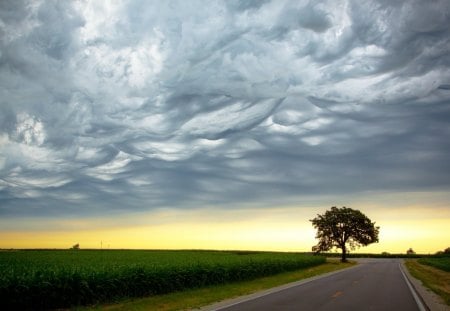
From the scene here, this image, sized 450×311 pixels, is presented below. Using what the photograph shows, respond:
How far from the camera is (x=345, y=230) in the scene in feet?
306

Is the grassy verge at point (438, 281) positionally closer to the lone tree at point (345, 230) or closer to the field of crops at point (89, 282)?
the field of crops at point (89, 282)

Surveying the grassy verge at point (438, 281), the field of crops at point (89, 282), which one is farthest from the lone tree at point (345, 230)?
the field of crops at point (89, 282)

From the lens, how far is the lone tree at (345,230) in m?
92.1

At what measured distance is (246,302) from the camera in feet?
58.4

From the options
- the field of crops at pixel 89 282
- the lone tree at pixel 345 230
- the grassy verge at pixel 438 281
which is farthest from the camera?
the lone tree at pixel 345 230

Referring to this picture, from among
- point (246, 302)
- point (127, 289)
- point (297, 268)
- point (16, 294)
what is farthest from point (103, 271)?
point (297, 268)

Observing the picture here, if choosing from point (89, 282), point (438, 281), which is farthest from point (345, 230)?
point (89, 282)

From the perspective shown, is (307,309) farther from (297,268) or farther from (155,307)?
(297,268)

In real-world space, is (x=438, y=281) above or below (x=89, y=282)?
below

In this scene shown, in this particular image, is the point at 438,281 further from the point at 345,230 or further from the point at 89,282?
the point at 345,230

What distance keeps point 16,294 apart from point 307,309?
35.1 ft

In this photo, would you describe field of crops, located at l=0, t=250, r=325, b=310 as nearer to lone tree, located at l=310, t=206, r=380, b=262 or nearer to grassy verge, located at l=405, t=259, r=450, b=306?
grassy verge, located at l=405, t=259, r=450, b=306

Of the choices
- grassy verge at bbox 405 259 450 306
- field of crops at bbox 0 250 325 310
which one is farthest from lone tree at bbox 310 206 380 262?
field of crops at bbox 0 250 325 310

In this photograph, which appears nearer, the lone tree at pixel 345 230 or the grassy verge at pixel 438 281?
the grassy verge at pixel 438 281
